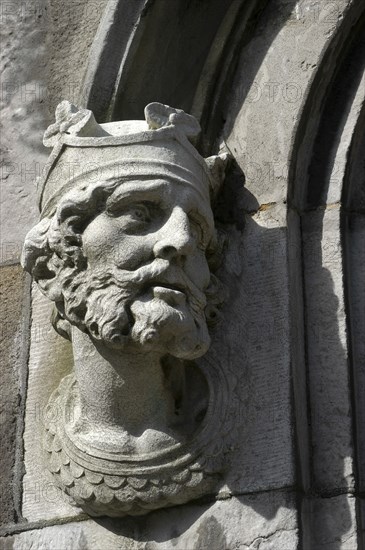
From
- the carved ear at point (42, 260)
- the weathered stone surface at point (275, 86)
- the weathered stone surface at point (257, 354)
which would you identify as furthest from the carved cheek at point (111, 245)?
the weathered stone surface at point (275, 86)

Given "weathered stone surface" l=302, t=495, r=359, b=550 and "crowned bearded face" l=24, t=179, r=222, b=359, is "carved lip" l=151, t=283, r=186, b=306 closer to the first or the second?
"crowned bearded face" l=24, t=179, r=222, b=359

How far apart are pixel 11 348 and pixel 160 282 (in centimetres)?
64

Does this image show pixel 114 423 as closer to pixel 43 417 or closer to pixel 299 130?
pixel 43 417

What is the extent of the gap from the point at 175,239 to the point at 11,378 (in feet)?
2.25

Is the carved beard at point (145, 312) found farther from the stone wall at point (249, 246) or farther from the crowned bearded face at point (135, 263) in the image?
the stone wall at point (249, 246)

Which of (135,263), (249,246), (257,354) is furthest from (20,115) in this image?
(257,354)

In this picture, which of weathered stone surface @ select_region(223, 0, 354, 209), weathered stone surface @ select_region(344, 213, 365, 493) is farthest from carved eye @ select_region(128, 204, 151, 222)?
weathered stone surface @ select_region(344, 213, 365, 493)

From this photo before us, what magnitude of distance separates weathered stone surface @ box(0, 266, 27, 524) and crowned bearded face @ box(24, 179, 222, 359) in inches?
15.0

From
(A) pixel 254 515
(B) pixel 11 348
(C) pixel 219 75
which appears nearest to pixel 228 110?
(C) pixel 219 75

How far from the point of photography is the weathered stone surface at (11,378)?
3580mm

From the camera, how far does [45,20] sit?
4.02 metres

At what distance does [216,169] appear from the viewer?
11.7 ft

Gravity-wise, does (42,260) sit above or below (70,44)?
below

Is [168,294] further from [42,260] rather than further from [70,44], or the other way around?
[70,44]
